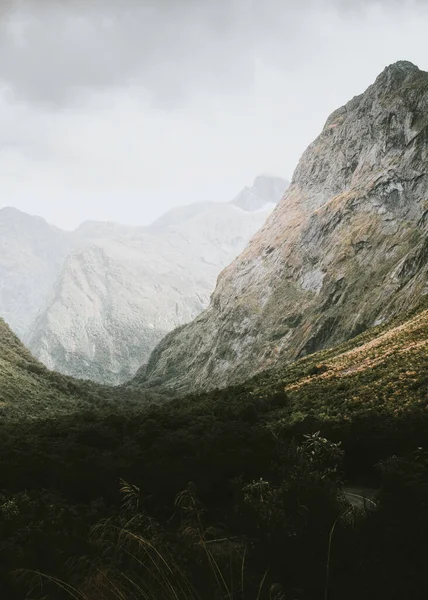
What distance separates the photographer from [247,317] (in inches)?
6348

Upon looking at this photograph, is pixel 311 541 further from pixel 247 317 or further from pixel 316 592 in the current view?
pixel 247 317

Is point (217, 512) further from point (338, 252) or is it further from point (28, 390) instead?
point (338, 252)

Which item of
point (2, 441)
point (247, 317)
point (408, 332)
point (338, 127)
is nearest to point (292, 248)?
point (247, 317)

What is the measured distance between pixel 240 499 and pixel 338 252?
125683 mm

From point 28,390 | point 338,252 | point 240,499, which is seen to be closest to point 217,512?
point 240,499

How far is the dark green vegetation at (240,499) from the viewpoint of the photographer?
27.9ft

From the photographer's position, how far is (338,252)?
135000mm

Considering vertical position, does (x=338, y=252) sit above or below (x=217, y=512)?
above

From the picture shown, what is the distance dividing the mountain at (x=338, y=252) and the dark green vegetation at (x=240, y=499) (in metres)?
47.2

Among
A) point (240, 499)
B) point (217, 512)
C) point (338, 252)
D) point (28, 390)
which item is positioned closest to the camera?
point (240, 499)

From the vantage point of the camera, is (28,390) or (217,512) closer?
(217,512)

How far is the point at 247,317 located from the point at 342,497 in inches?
5855

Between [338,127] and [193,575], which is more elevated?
[338,127]

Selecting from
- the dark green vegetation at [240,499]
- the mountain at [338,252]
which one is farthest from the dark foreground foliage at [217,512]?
the mountain at [338,252]
